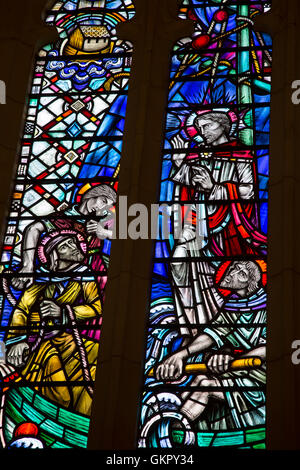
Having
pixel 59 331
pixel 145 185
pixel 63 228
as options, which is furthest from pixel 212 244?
pixel 59 331

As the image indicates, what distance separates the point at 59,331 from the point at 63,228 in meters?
1.04

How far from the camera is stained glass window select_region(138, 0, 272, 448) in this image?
8.70 metres

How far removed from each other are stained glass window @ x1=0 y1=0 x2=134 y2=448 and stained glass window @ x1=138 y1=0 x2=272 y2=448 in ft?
1.72

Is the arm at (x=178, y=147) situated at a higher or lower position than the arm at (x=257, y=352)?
higher

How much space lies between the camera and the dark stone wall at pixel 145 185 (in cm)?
844

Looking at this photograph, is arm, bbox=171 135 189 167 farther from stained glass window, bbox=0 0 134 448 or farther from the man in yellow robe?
the man in yellow robe

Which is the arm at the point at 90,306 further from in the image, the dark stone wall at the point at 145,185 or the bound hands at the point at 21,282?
the bound hands at the point at 21,282

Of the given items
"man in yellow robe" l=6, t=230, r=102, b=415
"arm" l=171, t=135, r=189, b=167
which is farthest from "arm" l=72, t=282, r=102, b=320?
"arm" l=171, t=135, r=189, b=167

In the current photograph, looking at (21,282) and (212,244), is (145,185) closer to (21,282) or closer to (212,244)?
(212,244)

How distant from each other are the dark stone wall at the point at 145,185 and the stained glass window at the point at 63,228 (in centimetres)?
22

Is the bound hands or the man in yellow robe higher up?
the bound hands

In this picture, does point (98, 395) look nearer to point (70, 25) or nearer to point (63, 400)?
point (63, 400)

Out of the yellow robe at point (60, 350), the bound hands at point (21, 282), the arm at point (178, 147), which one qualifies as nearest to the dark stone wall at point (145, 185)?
the arm at point (178, 147)
